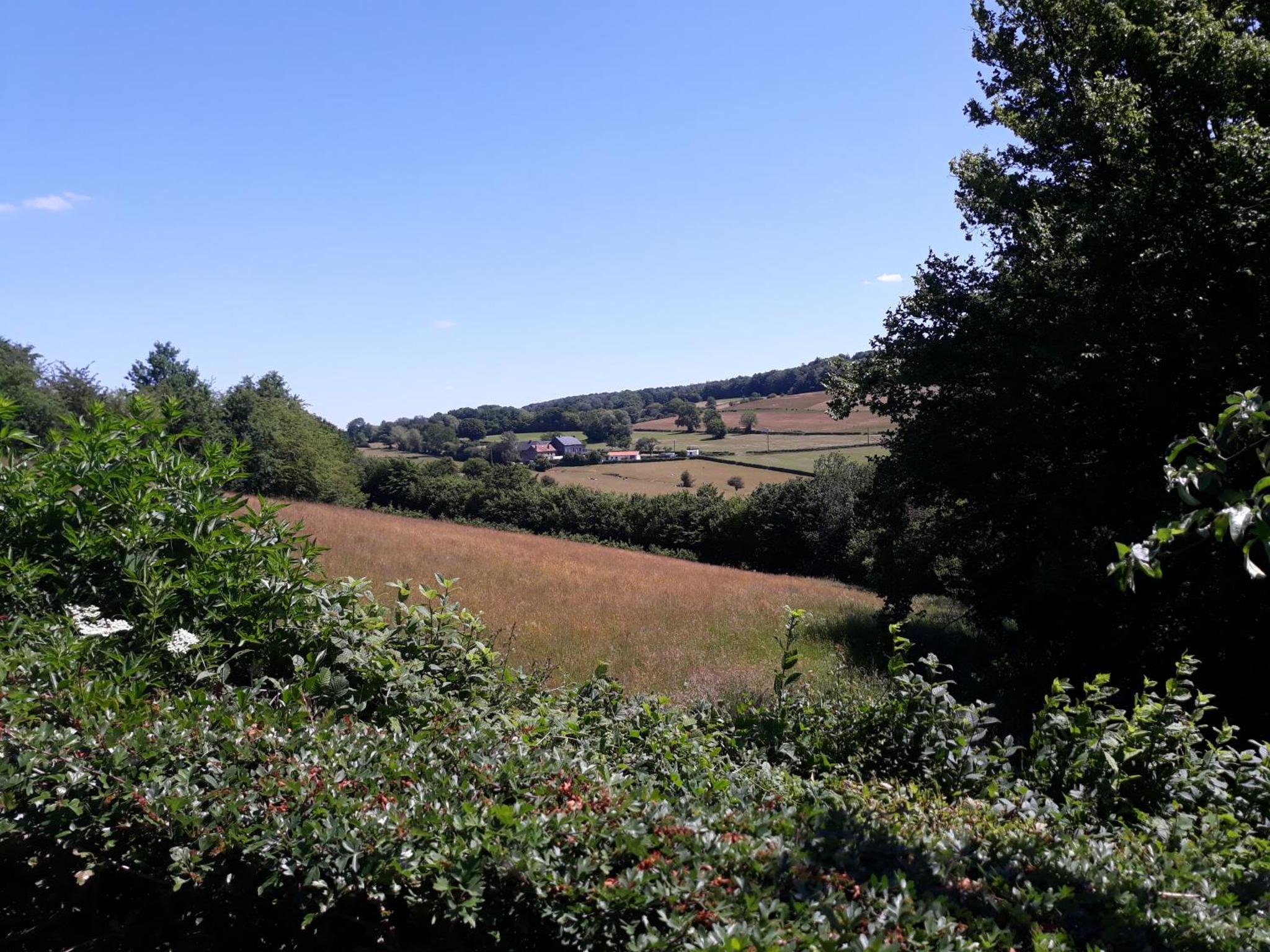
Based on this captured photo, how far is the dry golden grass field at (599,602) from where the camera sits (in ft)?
30.2

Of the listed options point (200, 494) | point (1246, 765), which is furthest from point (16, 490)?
point (1246, 765)

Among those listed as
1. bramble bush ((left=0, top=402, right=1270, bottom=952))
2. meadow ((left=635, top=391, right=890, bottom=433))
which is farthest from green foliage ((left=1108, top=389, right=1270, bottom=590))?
meadow ((left=635, top=391, right=890, bottom=433))

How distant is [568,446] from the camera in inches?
2640

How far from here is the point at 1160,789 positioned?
3525 millimetres

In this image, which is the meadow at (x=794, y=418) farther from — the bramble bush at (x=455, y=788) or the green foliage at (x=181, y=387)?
the bramble bush at (x=455, y=788)

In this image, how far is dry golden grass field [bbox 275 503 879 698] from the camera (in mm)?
9219

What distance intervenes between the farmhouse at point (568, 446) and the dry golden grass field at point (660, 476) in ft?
14.1

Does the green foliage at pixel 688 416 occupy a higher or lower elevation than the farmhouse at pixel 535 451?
higher

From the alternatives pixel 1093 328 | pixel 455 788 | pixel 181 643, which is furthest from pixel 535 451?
pixel 455 788

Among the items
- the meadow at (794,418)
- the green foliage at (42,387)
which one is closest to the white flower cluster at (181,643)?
the green foliage at (42,387)

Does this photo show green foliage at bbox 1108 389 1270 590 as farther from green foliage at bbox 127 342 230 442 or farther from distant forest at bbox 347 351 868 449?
distant forest at bbox 347 351 868 449

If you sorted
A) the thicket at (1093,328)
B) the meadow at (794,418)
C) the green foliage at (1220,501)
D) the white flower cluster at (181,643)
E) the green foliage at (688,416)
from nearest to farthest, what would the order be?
the green foliage at (1220,501) → the white flower cluster at (181,643) → the thicket at (1093,328) → the meadow at (794,418) → the green foliage at (688,416)

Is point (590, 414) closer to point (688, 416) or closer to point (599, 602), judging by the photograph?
point (688, 416)

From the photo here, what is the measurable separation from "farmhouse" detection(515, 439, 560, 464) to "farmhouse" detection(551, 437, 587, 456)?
0.48m
